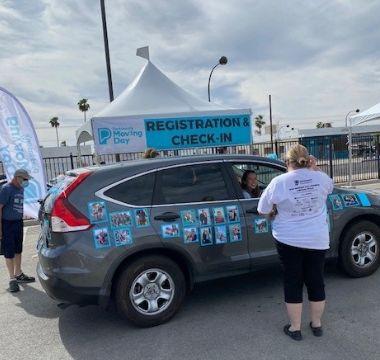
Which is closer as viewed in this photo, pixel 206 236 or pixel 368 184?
pixel 206 236

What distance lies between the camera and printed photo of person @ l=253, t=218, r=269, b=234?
14.9 ft

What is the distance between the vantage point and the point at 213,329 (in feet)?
13.0

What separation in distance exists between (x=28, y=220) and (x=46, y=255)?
8.44 metres

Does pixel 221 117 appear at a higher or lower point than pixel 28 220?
higher

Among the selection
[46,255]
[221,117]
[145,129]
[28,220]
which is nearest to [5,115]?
[145,129]

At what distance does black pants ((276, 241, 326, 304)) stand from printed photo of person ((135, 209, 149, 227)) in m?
1.30

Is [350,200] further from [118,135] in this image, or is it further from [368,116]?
[368,116]

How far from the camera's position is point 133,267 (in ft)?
13.1

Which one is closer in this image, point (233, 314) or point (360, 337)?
point (360, 337)

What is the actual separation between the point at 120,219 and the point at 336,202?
2545mm

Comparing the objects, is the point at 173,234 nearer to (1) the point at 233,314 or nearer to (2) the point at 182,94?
(1) the point at 233,314

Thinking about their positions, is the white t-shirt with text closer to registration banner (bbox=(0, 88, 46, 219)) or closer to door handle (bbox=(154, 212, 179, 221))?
door handle (bbox=(154, 212, 179, 221))

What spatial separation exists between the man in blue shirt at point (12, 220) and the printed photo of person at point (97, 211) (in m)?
2.27

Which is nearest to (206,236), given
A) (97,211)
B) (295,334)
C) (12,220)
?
(97,211)
